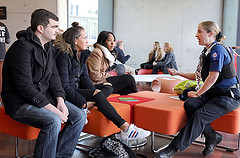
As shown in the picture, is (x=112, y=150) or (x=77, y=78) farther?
(x=77, y=78)

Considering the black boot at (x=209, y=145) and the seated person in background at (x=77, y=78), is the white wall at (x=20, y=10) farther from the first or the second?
the black boot at (x=209, y=145)

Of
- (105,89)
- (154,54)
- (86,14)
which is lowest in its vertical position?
(105,89)

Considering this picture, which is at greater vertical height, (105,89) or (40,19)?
(40,19)

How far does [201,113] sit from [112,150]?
851mm

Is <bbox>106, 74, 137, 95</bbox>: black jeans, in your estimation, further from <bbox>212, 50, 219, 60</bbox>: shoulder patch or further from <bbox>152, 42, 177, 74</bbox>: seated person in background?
<bbox>152, 42, 177, 74</bbox>: seated person in background

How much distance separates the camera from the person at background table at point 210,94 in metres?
2.33

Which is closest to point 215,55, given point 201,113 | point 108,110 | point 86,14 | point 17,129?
point 201,113

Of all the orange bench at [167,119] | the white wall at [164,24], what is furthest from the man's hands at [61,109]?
the white wall at [164,24]

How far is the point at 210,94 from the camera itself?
2.52 metres

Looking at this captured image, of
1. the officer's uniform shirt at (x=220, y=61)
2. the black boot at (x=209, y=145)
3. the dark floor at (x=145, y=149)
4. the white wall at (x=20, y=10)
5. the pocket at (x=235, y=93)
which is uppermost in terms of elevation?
the white wall at (x=20, y=10)

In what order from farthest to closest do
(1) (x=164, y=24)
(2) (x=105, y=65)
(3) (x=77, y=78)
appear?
1. (1) (x=164, y=24)
2. (2) (x=105, y=65)
3. (3) (x=77, y=78)

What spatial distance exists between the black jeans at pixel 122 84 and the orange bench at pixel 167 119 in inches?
31.4

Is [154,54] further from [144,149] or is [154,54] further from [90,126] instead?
[90,126]

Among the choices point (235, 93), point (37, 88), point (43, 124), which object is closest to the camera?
point (43, 124)
